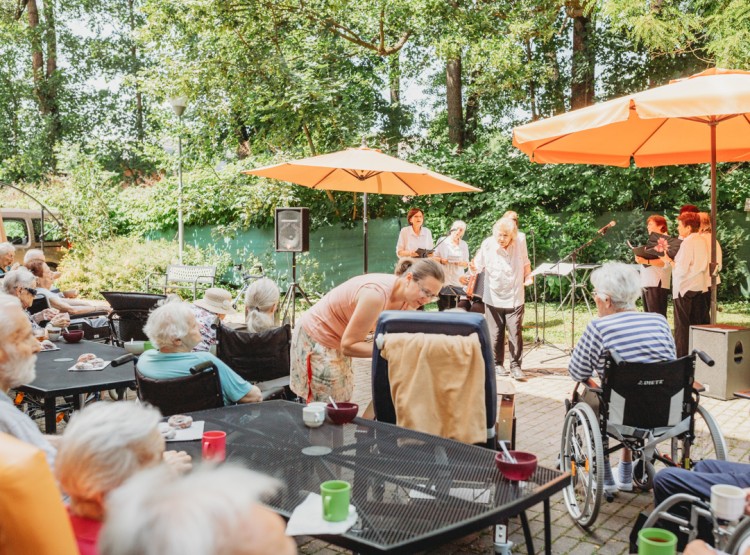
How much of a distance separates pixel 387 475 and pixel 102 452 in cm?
100

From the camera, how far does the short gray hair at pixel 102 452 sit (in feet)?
5.12

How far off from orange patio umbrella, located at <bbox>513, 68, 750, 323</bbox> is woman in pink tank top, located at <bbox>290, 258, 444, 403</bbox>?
2.05 meters

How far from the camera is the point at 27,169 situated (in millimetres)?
25219

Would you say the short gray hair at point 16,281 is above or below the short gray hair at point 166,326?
above

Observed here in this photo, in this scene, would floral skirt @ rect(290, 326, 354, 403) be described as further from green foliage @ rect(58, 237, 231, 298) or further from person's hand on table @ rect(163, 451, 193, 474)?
green foliage @ rect(58, 237, 231, 298)

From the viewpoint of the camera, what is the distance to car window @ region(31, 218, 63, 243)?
14344 mm

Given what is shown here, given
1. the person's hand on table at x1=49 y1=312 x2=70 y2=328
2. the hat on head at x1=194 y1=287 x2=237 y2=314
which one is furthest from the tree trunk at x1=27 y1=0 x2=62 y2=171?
the hat on head at x1=194 y1=287 x2=237 y2=314

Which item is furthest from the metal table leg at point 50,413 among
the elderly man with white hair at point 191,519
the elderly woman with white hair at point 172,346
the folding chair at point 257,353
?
the elderly man with white hair at point 191,519

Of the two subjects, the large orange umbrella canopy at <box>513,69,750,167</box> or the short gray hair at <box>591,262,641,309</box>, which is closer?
the short gray hair at <box>591,262,641,309</box>

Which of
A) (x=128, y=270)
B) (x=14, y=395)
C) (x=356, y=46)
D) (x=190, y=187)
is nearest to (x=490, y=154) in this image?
(x=356, y=46)

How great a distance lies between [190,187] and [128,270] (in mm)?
2646

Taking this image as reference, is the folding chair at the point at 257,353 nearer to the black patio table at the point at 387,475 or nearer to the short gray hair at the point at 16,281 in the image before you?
the black patio table at the point at 387,475

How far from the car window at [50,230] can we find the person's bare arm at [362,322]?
42.4 feet

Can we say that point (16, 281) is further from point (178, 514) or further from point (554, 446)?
point (178, 514)
